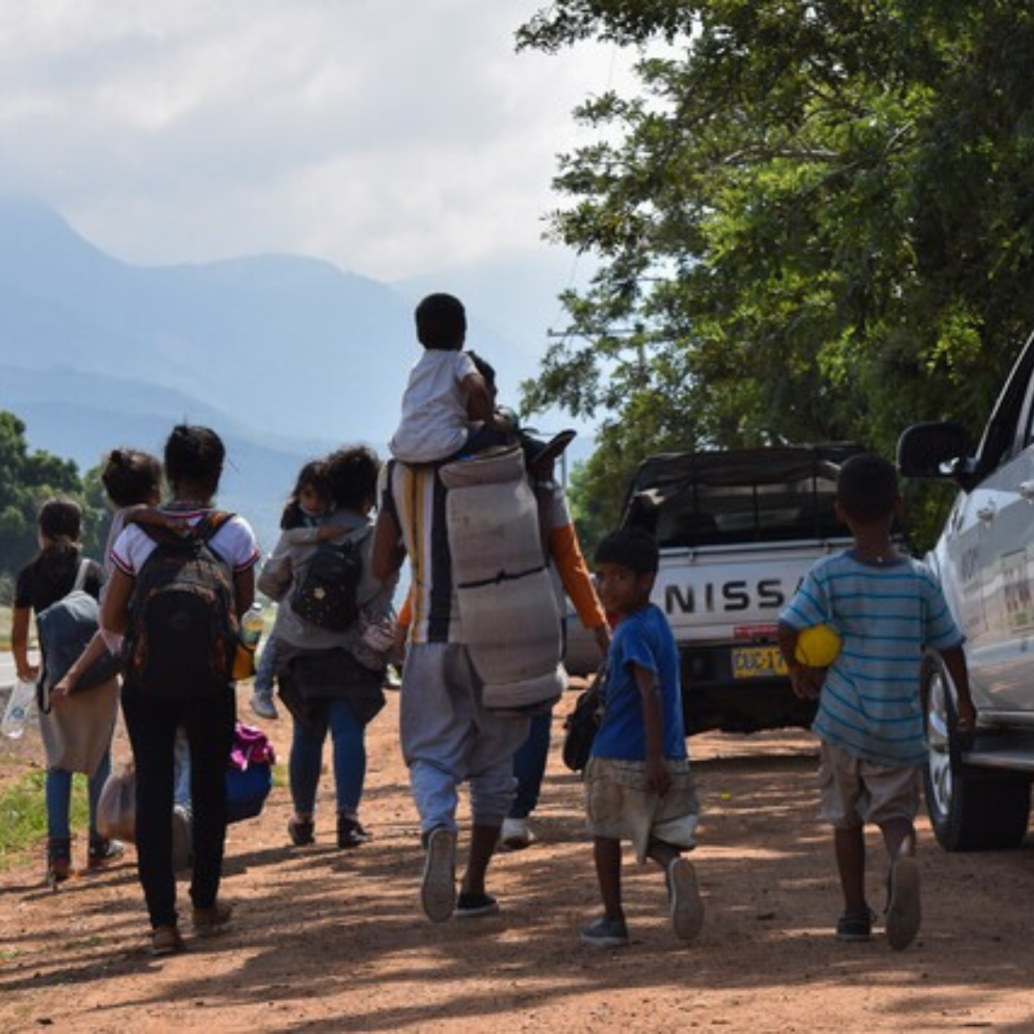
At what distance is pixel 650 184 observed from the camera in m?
22.1

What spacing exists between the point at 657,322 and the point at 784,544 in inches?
1342

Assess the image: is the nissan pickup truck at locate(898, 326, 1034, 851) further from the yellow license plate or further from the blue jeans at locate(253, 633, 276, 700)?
the yellow license plate

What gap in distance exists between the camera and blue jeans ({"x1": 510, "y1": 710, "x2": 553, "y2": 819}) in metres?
11.0

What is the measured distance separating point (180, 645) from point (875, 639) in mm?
2411

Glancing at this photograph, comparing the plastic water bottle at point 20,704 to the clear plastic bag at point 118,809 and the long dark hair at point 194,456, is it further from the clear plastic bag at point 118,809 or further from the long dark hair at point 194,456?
the long dark hair at point 194,456

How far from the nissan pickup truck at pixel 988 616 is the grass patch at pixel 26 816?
5125 millimetres

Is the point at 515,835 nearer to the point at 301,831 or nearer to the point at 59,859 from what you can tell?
the point at 301,831

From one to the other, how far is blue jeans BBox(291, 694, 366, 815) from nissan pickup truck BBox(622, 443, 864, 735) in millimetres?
3761

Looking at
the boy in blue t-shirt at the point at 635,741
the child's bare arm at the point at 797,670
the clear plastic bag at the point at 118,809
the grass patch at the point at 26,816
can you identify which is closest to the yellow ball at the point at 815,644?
the child's bare arm at the point at 797,670

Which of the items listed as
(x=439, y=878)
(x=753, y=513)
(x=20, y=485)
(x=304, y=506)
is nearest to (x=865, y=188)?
(x=753, y=513)

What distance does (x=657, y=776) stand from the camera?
25.8 feet

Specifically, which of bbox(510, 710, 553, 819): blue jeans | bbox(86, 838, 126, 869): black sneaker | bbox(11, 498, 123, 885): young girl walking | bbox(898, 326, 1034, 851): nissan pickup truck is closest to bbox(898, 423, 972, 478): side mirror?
bbox(898, 326, 1034, 851): nissan pickup truck

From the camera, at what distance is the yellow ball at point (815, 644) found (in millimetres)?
7707

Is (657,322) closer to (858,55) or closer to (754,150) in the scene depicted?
(754,150)
